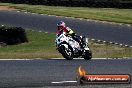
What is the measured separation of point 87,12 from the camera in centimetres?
4172

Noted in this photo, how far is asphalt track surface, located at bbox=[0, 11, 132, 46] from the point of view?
2995 centimetres

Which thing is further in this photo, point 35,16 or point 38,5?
point 38,5

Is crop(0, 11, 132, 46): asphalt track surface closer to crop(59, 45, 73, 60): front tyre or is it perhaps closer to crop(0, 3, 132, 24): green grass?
crop(0, 3, 132, 24): green grass

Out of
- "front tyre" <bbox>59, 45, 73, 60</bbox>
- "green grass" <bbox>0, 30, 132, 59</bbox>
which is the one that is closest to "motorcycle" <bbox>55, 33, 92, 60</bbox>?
"front tyre" <bbox>59, 45, 73, 60</bbox>

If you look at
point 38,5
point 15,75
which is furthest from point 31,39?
point 38,5

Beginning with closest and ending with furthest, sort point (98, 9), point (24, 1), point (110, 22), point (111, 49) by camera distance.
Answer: point (111, 49)
point (110, 22)
point (98, 9)
point (24, 1)

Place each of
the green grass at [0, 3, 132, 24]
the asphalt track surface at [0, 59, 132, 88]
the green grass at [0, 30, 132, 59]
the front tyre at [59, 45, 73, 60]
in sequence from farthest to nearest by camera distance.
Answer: the green grass at [0, 3, 132, 24], the green grass at [0, 30, 132, 59], the front tyre at [59, 45, 73, 60], the asphalt track surface at [0, 59, 132, 88]

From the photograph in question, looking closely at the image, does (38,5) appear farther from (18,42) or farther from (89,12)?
(18,42)

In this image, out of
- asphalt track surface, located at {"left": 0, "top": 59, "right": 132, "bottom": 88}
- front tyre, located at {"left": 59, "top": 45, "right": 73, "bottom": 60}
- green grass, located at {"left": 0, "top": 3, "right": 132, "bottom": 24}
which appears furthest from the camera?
green grass, located at {"left": 0, "top": 3, "right": 132, "bottom": 24}

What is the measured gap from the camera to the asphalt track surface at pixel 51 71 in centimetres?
1409

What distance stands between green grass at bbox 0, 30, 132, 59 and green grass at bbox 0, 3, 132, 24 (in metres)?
9.52

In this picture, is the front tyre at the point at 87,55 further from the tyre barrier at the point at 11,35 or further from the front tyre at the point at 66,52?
the tyre barrier at the point at 11,35

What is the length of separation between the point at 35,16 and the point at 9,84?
25.4 metres

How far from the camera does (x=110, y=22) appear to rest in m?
36.3
